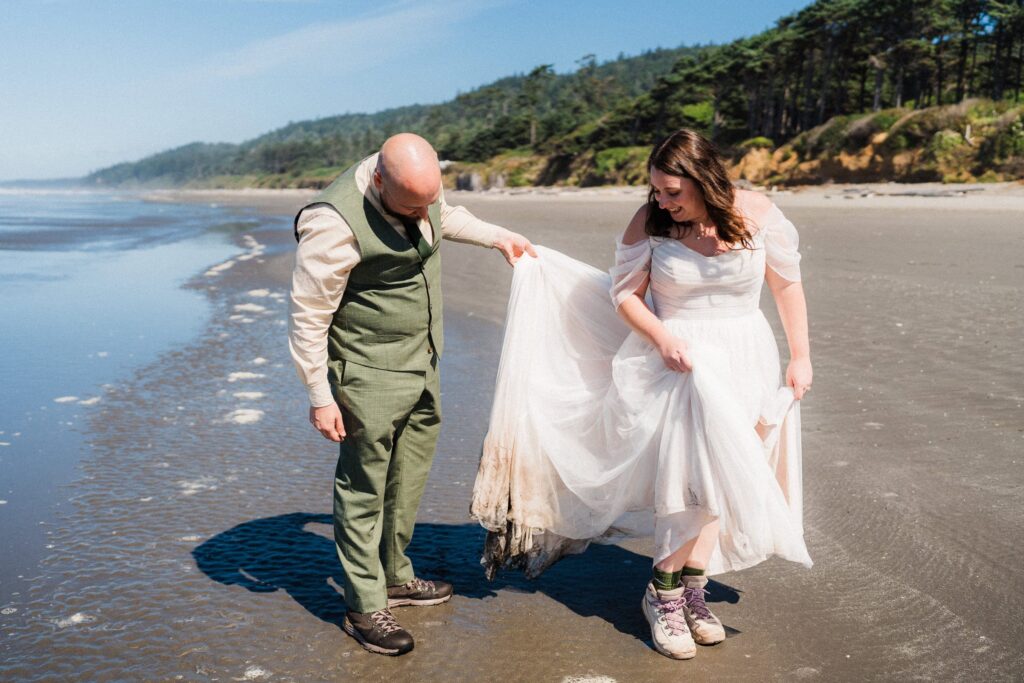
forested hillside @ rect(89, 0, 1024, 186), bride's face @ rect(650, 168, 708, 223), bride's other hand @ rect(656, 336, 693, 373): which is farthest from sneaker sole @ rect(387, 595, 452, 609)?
forested hillside @ rect(89, 0, 1024, 186)

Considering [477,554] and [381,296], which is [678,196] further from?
[477,554]

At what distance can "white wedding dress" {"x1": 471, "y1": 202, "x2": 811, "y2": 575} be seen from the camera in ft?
9.30

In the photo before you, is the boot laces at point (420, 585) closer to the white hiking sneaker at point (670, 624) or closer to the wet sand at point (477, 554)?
the wet sand at point (477, 554)

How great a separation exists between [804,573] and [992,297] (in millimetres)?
6119

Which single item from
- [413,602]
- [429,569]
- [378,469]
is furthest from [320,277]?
[429,569]

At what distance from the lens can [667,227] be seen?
298cm

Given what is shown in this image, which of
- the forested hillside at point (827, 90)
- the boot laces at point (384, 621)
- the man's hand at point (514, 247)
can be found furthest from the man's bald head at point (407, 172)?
the forested hillside at point (827, 90)

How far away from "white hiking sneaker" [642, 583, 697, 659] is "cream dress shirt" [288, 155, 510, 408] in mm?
1403

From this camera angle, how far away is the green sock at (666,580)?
3.06 meters

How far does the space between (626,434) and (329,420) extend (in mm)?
1059

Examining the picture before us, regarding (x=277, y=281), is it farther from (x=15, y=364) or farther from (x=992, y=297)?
(x=992, y=297)

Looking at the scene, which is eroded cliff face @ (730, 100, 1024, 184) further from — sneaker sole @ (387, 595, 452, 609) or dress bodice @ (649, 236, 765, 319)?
sneaker sole @ (387, 595, 452, 609)

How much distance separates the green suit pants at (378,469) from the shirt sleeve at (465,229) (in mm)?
580

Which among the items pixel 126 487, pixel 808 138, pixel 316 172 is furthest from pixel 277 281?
pixel 316 172
